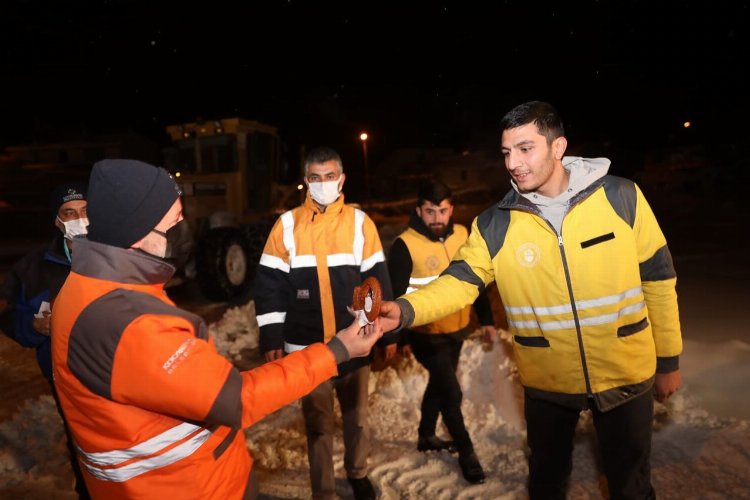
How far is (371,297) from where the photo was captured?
7.82 ft

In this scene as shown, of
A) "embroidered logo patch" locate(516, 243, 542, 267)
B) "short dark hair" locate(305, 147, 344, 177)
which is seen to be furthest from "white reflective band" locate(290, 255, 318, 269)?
"embroidered logo patch" locate(516, 243, 542, 267)

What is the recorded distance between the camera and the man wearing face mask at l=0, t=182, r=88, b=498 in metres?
3.05

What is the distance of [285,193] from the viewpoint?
11.1 metres

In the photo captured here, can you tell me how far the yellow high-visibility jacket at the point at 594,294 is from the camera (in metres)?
2.42

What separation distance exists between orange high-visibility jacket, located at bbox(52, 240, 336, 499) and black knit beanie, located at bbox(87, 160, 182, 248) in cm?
6

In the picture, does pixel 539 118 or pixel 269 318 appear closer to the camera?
pixel 539 118

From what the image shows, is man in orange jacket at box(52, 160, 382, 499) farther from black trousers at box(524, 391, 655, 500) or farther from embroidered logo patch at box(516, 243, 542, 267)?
black trousers at box(524, 391, 655, 500)

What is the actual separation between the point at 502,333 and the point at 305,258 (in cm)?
323

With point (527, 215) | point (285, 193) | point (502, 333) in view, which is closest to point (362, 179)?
point (285, 193)

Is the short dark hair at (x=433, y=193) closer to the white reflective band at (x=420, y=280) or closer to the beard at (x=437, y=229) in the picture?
the beard at (x=437, y=229)

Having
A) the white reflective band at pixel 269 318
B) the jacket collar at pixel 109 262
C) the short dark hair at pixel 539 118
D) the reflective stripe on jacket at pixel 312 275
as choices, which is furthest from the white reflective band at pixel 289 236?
the jacket collar at pixel 109 262

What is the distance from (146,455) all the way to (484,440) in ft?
10.8

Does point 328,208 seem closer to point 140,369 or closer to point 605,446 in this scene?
point 140,369

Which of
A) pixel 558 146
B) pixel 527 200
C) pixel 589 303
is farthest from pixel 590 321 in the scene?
pixel 558 146
